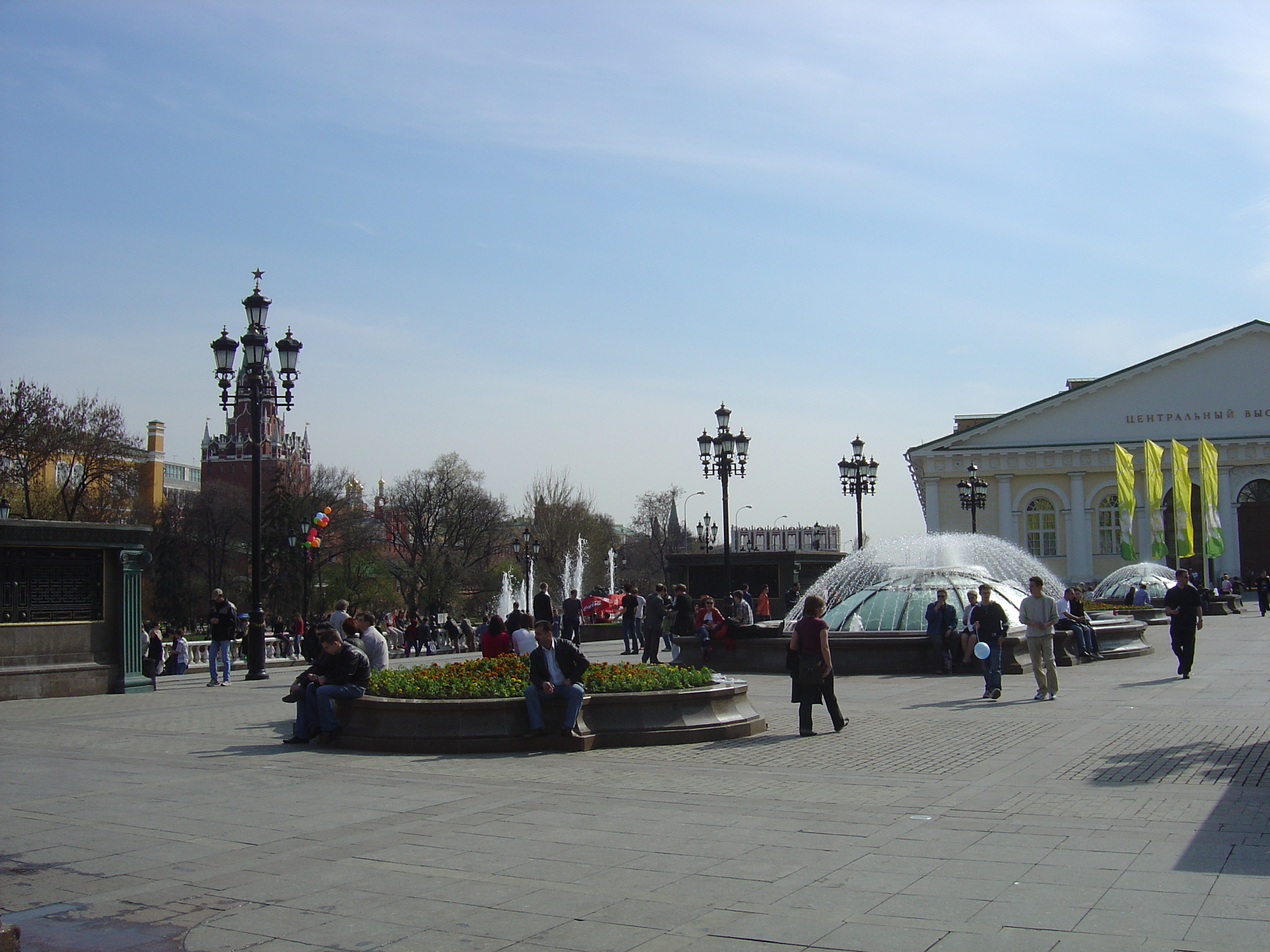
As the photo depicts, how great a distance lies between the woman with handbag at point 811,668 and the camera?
12.6 metres

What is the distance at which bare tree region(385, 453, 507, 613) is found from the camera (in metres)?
76.0

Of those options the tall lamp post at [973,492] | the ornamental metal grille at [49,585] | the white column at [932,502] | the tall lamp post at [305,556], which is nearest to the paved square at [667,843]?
the ornamental metal grille at [49,585]

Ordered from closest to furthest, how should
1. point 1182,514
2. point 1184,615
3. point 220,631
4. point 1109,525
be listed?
point 1184,615 → point 220,631 → point 1182,514 → point 1109,525

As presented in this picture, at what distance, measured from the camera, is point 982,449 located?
2660 inches

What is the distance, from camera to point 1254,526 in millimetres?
62625

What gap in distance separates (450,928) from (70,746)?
8712mm

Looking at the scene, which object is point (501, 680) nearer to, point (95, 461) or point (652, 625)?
point (652, 625)

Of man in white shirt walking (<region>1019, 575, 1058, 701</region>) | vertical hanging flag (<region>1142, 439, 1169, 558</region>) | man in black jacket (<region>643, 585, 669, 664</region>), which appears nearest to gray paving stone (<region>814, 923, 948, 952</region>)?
man in white shirt walking (<region>1019, 575, 1058, 701</region>)

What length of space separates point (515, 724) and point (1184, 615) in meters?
11.5

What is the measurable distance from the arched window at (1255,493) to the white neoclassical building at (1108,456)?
0.04m

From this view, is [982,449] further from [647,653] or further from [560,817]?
[560,817]

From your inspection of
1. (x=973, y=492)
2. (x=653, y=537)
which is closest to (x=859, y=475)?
(x=973, y=492)

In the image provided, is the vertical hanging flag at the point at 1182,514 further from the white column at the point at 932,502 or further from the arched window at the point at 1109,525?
the white column at the point at 932,502

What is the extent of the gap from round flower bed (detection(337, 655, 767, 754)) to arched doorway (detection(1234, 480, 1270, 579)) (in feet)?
190
